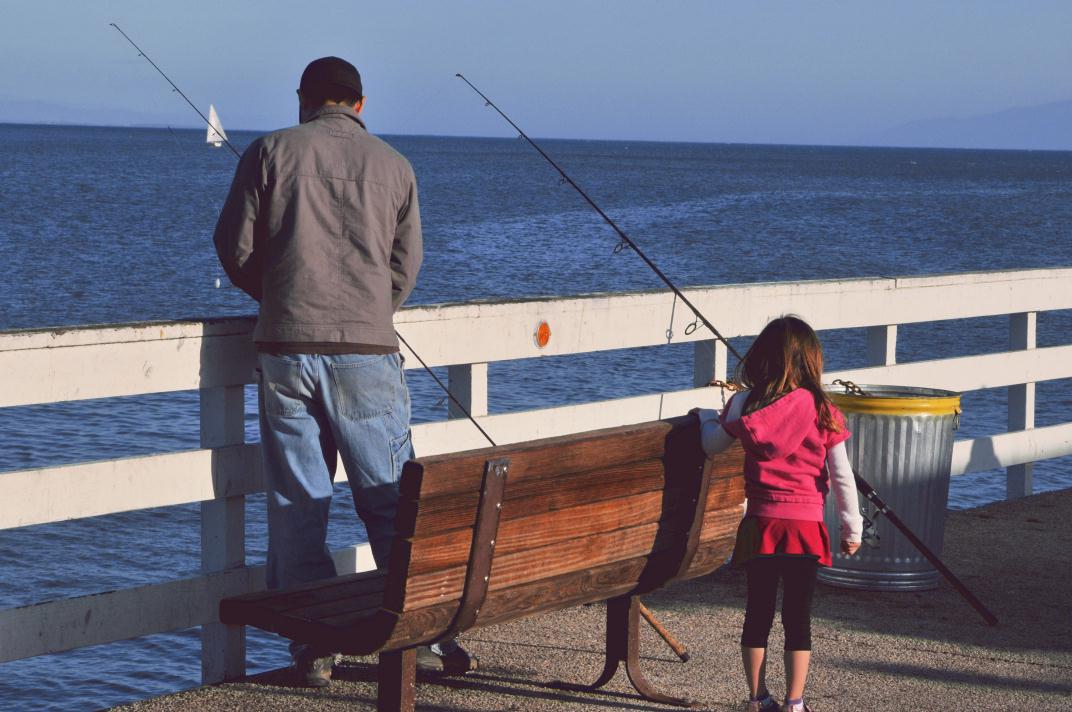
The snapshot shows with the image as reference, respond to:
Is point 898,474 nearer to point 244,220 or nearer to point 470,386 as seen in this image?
point 470,386

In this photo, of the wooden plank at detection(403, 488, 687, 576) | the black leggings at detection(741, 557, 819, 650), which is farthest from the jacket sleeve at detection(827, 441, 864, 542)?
the wooden plank at detection(403, 488, 687, 576)

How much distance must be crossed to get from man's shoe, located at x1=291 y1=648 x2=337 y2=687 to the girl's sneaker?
1199mm

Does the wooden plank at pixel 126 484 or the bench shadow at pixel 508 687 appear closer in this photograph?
the wooden plank at pixel 126 484

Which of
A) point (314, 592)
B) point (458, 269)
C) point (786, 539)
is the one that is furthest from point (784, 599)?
point (458, 269)

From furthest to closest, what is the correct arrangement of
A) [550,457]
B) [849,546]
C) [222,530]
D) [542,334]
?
[542,334] → [222,530] → [849,546] → [550,457]

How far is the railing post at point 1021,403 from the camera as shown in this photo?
744 centimetres

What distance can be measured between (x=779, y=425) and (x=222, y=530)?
1.62 metres

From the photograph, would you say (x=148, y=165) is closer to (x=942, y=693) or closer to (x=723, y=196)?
→ (x=723, y=196)

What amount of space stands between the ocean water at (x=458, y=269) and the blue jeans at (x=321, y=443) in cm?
71

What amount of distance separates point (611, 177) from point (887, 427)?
400 feet

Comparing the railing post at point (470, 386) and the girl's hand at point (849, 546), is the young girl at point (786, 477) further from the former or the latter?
the railing post at point (470, 386)

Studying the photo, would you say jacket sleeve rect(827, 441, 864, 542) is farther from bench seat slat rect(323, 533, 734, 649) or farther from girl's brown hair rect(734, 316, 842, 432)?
bench seat slat rect(323, 533, 734, 649)

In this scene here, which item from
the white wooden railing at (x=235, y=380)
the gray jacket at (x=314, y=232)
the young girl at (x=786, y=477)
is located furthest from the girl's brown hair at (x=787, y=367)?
the white wooden railing at (x=235, y=380)

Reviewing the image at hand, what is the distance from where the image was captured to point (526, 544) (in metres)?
3.57
